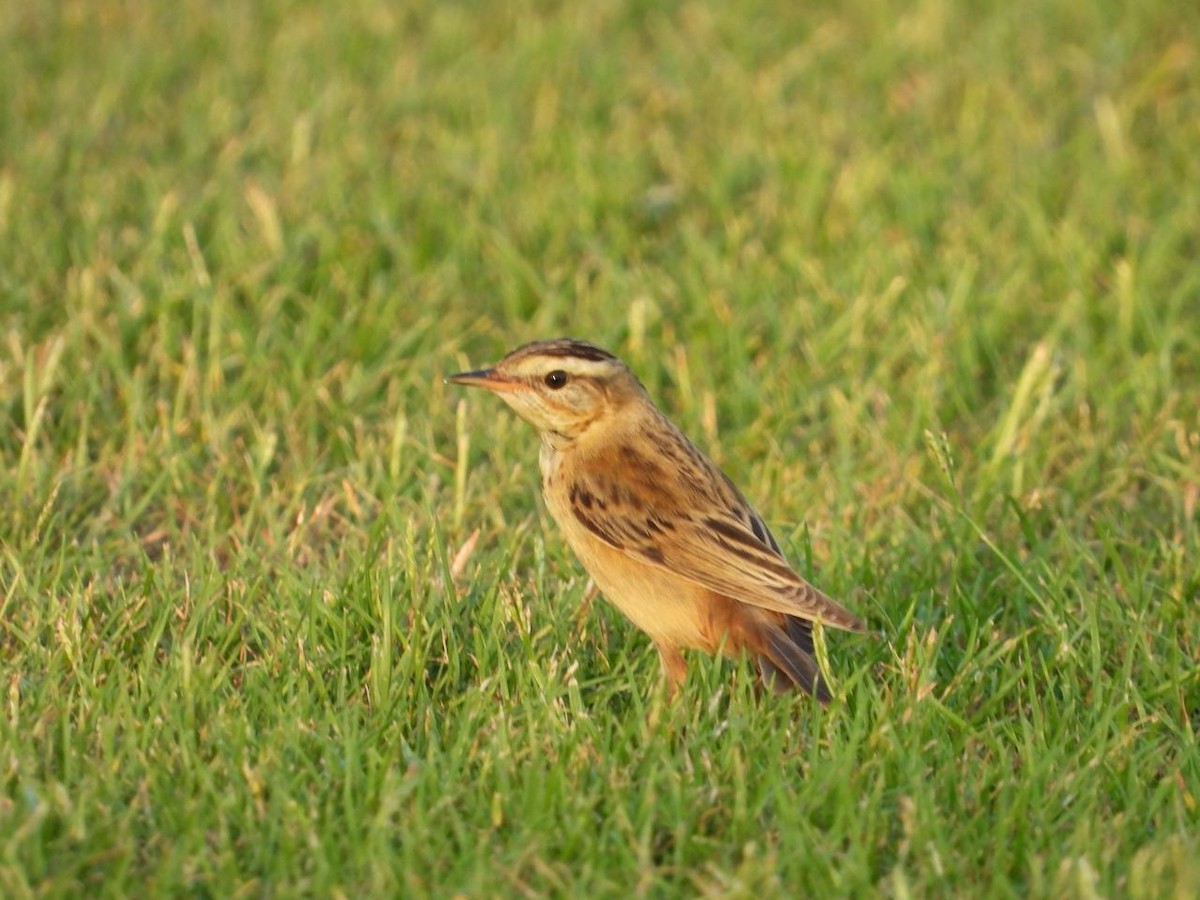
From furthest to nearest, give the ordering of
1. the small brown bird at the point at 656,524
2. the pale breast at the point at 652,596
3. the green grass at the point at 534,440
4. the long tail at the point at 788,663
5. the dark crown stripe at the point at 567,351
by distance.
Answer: the dark crown stripe at the point at 567,351, the pale breast at the point at 652,596, the small brown bird at the point at 656,524, the long tail at the point at 788,663, the green grass at the point at 534,440

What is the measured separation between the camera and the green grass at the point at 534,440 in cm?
466

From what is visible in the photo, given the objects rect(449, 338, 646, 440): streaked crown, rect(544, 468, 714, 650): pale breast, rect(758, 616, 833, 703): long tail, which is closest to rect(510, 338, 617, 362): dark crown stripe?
rect(449, 338, 646, 440): streaked crown

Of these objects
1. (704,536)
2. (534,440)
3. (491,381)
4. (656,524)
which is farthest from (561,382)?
(534,440)

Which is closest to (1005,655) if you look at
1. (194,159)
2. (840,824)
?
(840,824)

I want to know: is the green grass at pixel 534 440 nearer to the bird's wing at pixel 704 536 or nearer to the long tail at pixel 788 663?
the long tail at pixel 788 663

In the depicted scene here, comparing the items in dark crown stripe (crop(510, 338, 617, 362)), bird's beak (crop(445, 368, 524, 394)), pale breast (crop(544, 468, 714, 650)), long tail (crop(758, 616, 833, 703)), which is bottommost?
long tail (crop(758, 616, 833, 703))

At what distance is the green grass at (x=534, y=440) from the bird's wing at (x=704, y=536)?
26cm

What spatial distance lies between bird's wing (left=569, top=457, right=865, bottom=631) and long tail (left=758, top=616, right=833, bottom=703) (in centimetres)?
10

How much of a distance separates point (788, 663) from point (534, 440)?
2.32 m

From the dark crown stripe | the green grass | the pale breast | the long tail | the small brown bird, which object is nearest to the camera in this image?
the green grass

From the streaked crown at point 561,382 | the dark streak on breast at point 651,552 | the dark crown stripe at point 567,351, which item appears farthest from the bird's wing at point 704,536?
the dark crown stripe at point 567,351

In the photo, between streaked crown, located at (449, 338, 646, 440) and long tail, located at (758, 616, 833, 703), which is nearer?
long tail, located at (758, 616, 833, 703)

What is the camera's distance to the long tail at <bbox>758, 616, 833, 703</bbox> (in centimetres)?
525

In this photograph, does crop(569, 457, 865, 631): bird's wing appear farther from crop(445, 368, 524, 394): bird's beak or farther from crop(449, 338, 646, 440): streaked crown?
crop(445, 368, 524, 394): bird's beak
